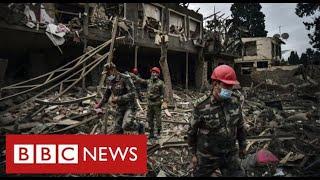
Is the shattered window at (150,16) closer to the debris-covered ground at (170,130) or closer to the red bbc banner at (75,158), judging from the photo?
the debris-covered ground at (170,130)

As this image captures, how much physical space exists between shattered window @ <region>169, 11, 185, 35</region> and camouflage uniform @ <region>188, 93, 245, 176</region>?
22.6 metres

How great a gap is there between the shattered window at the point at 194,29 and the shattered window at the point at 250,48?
14.1 meters

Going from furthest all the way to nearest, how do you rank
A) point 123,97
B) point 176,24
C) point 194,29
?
point 194,29
point 176,24
point 123,97

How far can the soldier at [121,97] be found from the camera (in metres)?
8.77

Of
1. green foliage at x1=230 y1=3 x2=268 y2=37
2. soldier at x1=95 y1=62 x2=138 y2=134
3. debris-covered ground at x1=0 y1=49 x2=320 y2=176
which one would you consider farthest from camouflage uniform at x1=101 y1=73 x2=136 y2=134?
green foliage at x1=230 y1=3 x2=268 y2=37

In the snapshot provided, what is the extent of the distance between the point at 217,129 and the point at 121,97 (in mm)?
4257

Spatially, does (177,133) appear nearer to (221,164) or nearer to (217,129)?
(221,164)

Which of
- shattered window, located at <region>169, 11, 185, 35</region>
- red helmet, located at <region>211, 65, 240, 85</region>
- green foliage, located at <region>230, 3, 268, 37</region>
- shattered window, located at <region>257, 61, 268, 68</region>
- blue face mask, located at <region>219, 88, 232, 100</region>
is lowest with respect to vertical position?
blue face mask, located at <region>219, 88, 232, 100</region>

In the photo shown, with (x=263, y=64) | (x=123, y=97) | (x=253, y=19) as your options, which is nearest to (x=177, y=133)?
(x=123, y=97)

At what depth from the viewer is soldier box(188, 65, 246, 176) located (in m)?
4.79

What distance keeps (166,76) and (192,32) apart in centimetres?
1437

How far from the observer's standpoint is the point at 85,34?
1880cm

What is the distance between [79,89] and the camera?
738 inches

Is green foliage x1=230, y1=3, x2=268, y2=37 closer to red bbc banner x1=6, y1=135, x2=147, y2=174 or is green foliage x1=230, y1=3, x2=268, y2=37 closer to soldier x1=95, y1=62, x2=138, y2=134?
soldier x1=95, y1=62, x2=138, y2=134
